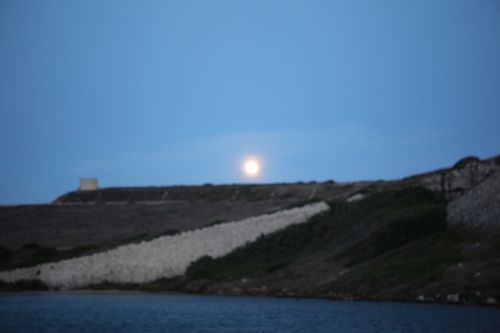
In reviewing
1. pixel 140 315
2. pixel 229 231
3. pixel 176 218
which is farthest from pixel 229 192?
pixel 140 315

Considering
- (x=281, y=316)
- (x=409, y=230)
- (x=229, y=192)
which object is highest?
(x=229, y=192)

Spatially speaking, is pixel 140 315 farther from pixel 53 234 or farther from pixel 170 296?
pixel 53 234

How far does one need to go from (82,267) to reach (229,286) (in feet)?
30.9

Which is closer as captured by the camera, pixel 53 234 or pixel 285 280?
pixel 285 280

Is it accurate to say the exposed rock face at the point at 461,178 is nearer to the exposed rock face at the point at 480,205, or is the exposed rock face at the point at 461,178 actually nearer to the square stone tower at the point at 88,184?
the exposed rock face at the point at 480,205

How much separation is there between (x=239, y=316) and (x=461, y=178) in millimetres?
15824

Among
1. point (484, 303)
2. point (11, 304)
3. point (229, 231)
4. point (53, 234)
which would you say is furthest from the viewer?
point (53, 234)

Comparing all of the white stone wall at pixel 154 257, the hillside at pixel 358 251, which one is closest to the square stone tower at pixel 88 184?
the hillside at pixel 358 251

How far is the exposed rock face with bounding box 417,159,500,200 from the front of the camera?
33469 millimetres

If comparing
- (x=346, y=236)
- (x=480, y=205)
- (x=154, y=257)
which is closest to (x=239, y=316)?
(x=480, y=205)

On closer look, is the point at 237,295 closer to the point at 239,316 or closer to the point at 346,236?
the point at 346,236

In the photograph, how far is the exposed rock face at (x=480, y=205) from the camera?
29.3m

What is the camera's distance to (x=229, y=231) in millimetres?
44750

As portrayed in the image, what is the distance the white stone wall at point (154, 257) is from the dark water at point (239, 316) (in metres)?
8.53
